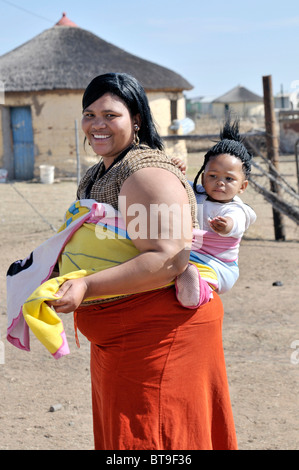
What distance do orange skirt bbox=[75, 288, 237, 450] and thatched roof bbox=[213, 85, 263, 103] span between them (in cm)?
5198

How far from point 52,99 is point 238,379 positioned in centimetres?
1435

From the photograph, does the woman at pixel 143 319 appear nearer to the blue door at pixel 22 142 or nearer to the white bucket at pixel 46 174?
the white bucket at pixel 46 174

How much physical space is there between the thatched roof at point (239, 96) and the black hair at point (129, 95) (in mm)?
51810

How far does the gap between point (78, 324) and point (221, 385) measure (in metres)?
0.55

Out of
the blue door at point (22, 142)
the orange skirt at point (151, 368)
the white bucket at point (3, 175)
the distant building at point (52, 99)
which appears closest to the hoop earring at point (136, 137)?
the orange skirt at point (151, 368)

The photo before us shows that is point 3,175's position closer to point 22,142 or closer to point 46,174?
point 46,174

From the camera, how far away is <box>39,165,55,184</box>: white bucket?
16.3 m

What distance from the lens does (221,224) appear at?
205 cm

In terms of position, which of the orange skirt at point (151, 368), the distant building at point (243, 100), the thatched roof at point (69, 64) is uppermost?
the distant building at point (243, 100)

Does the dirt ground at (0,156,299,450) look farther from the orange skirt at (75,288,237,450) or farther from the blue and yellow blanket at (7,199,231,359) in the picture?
the blue and yellow blanket at (7,199,231,359)

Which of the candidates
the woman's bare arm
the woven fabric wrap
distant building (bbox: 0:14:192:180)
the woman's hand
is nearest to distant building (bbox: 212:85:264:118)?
distant building (bbox: 0:14:192:180)

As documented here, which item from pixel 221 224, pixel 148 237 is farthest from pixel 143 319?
pixel 221 224

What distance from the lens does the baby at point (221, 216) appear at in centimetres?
207
